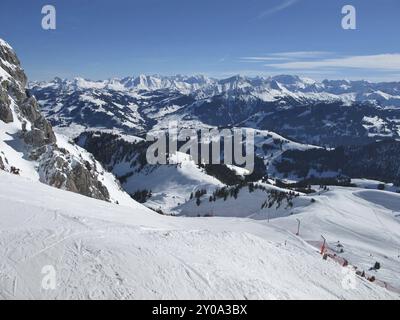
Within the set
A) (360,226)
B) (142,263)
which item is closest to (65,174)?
(360,226)

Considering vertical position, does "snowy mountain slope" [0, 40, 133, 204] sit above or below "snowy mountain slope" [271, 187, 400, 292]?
above

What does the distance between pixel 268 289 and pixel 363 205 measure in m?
126

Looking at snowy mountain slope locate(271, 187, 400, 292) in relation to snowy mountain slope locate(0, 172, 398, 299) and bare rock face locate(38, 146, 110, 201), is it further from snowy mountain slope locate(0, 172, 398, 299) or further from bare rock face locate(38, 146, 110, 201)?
bare rock face locate(38, 146, 110, 201)

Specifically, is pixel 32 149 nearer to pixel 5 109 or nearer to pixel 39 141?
pixel 39 141

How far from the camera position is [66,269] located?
21.5m

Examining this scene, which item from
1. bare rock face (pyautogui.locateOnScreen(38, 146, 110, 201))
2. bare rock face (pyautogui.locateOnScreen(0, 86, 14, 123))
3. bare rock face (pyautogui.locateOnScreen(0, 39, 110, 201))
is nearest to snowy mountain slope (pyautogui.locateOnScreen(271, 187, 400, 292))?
bare rock face (pyautogui.locateOnScreen(38, 146, 110, 201))

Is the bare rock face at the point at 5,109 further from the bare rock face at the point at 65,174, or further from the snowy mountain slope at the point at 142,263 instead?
the snowy mountain slope at the point at 142,263

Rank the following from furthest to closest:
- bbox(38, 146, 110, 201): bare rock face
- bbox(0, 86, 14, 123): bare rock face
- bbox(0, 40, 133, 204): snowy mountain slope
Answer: bbox(0, 86, 14, 123): bare rock face, bbox(0, 40, 133, 204): snowy mountain slope, bbox(38, 146, 110, 201): bare rock face

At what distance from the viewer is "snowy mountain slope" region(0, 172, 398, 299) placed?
20812 millimetres

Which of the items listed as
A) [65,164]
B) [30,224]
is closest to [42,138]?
[65,164]

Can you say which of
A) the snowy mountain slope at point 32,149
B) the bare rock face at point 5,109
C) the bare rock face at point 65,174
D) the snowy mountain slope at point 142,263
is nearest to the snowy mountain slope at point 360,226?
the snowy mountain slope at point 142,263

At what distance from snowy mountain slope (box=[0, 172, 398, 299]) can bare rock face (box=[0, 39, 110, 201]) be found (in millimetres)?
82753

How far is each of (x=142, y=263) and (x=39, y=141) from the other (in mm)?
133530
